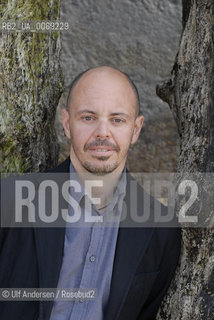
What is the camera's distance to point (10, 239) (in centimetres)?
173

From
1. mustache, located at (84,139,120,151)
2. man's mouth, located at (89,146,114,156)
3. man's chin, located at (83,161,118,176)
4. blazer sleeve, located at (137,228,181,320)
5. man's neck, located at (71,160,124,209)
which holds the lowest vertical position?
blazer sleeve, located at (137,228,181,320)

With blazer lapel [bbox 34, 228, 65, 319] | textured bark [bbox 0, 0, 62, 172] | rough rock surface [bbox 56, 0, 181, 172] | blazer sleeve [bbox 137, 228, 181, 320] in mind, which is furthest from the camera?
rough rock surface [bbox 56, 0, 181, 172]

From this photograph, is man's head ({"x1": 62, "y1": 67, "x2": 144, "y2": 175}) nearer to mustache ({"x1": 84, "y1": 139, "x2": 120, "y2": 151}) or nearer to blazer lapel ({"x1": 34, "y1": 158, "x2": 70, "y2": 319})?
mustache ({"x1": 84, "y1": 139, "x2": 120, "y2": 151})

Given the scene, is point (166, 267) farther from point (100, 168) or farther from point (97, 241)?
point (100, 168)

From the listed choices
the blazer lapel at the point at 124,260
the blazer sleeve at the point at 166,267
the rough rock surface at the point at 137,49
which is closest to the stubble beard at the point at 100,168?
the blazer lapel at the point at 124,260

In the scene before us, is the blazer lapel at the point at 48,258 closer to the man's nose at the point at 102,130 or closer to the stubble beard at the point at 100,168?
the stubble beard at the point at 100,168

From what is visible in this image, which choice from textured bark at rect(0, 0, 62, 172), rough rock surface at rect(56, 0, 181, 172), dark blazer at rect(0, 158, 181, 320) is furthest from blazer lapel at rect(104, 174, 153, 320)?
rough rock surface at rect(56, 0, 181, 172)

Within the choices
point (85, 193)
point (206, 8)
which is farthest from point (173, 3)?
point (85, 193)

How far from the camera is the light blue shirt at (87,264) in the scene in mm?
1741

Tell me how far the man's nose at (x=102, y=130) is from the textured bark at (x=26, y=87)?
0.40m

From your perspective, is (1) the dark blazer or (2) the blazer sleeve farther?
(2) the blazer sleeve

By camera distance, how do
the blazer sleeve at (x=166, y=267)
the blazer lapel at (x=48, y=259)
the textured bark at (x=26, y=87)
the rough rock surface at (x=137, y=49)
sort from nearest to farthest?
the blazer lapel at (x=48, y=259)
the blazer sleeve at (x=166, y=267)
the textured bark at (x=26, y=87)
the rough rock surface at (x=137, y=49)

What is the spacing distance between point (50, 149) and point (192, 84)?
683mm

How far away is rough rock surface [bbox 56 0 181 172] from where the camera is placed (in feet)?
11.9
